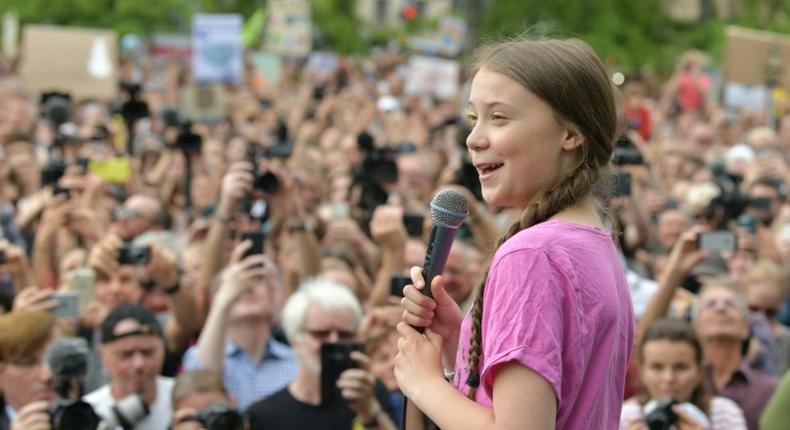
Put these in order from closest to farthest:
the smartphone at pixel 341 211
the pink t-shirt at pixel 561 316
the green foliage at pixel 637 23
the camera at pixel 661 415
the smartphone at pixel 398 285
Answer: the pink t-shirt at pixel 561 316, the camera at pixel 661 415, the smartphone at pixel 398 285, the smartphone at pixel 341 211, the green foliage at pixel 637 23

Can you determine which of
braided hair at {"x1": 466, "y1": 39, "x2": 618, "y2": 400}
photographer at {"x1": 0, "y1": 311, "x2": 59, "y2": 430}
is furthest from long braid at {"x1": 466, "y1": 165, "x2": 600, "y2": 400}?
photographer at {"x1": 0, "y1": 311, "x2": 59, "y2": 430}

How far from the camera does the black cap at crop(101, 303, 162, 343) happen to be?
18.0 ft

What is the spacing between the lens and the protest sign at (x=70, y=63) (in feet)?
46.1

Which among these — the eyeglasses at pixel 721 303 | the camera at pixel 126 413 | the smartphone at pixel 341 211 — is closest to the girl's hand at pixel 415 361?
the camera at pixel 126 413

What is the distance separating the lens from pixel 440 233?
99.2 inches

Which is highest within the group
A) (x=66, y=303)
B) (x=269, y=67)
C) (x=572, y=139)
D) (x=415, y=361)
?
(x=572, y=139)

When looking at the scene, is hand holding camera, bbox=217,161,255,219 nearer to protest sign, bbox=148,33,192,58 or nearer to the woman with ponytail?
the woman with ponytail

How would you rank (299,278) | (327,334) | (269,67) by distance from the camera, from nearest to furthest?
(327,334)
(299,278)
(269,67)

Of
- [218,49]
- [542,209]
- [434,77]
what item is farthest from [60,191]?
[434,77]

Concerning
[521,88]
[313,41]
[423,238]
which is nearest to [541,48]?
[521,88]

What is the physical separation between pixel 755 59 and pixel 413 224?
8363 millimetres

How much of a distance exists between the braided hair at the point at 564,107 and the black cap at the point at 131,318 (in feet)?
10.7

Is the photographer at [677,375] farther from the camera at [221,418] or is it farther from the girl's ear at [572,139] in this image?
the girl's ear at [572,139]

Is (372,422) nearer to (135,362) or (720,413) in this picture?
(135,362)
